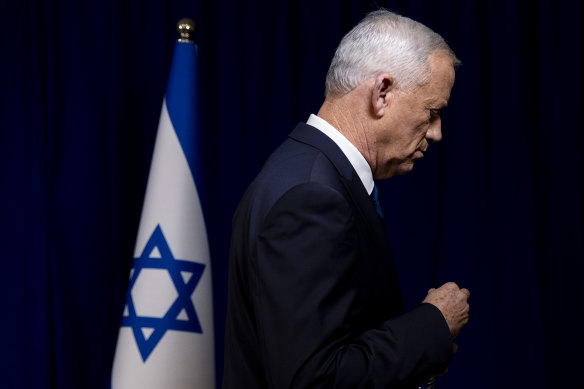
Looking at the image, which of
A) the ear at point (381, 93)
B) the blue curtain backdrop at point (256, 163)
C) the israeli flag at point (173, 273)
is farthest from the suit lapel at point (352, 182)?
the blue curtain backdrop at point (256, 163)

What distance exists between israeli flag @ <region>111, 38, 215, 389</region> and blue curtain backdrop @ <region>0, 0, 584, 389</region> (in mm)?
410

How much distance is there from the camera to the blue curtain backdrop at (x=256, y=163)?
7.34ft

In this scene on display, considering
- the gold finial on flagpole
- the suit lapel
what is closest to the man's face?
the suit lapel

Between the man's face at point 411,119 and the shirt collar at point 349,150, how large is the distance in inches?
2.1

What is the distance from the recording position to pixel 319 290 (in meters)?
0.86

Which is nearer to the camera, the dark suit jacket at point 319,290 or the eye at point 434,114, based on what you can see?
the dark suit jacket at point 319,290

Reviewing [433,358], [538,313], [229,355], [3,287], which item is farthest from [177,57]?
[538,313]

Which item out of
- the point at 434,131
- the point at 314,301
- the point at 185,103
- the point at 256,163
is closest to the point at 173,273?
the point at 185,103

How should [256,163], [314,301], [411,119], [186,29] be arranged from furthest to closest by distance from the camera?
[256,163] → [186,29] → [411,119] → [314,301]

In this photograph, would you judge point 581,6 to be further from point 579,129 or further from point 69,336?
point 69,336

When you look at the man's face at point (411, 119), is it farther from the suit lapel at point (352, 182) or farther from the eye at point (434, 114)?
the suit lapel at point (352, 182)

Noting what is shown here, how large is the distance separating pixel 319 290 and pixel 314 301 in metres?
0.02

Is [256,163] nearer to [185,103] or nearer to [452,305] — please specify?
[185,103]

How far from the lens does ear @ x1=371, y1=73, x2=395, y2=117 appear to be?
41.6 inches
